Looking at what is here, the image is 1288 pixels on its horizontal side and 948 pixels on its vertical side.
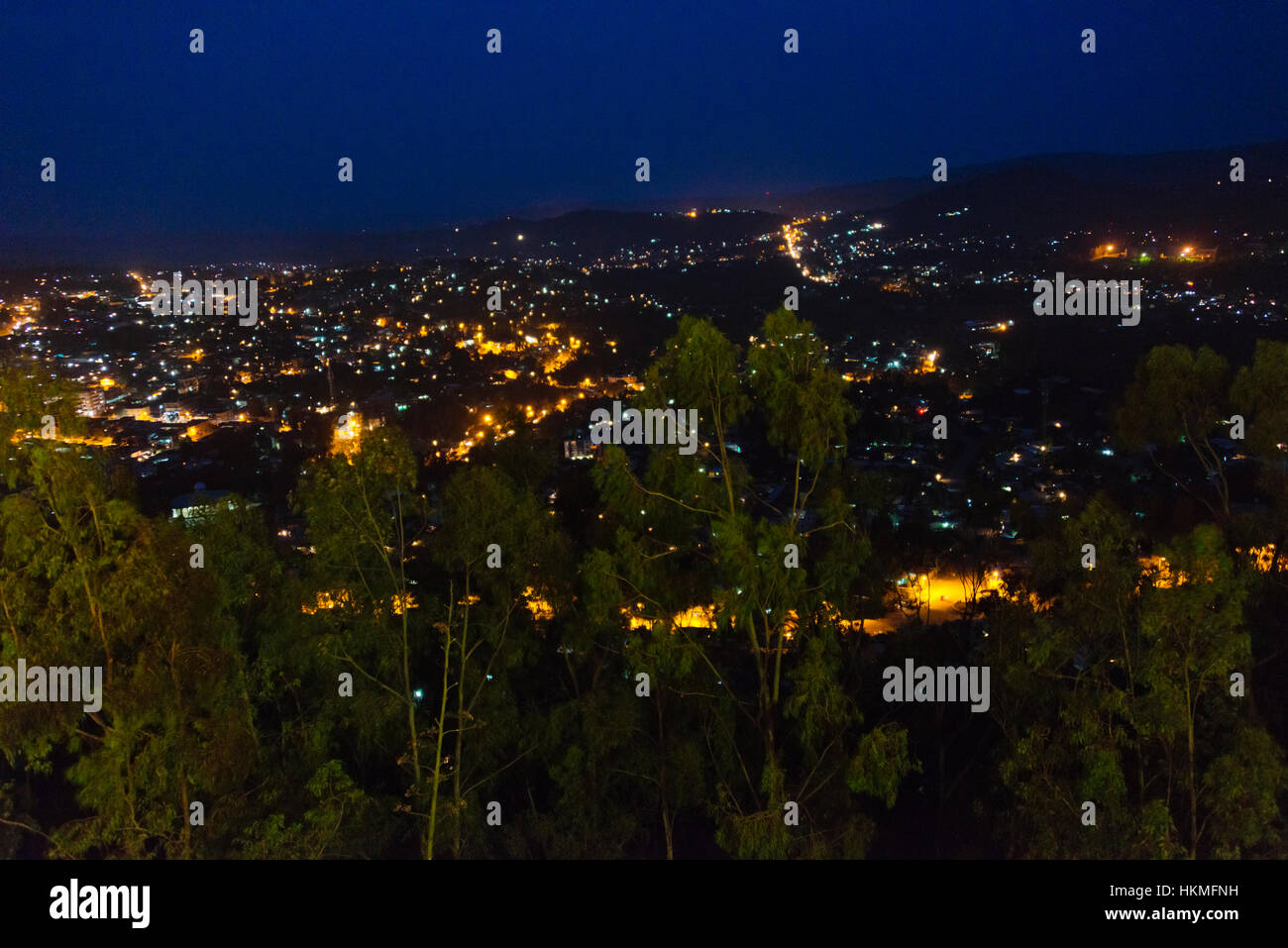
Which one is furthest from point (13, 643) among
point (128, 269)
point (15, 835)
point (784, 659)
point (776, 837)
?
point (128, 269)

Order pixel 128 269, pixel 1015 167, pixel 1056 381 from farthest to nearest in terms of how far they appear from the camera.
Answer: pixel 1015 167 < pixel 128 269 < pixel 1056 381

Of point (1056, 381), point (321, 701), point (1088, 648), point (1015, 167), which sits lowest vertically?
point (321, 701)

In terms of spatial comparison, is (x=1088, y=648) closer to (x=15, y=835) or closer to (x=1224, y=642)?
(x=1224, y=642)

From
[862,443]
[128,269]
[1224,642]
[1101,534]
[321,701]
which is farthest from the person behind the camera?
[128,269]

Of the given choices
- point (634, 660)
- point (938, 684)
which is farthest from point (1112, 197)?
point (634, 660)

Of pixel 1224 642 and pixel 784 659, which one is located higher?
pixel 1224 642
